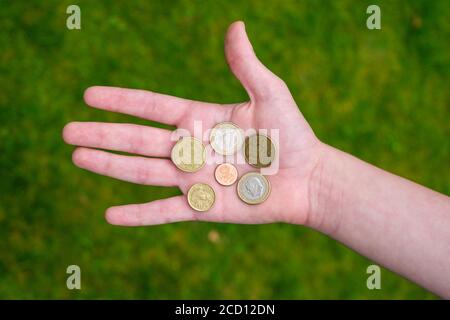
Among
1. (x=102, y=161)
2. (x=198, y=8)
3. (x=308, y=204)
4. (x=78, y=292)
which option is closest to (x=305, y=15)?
(x=198, y=8)

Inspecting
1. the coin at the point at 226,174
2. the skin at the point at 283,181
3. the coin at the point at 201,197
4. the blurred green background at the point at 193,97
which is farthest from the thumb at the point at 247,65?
the blurred green background at the point at 193,97

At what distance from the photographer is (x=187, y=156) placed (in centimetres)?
338

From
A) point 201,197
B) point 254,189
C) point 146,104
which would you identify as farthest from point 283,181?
point 146,104

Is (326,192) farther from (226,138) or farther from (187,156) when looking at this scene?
(187,156)

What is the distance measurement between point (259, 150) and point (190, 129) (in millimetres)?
505

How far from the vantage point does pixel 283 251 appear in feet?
14.2

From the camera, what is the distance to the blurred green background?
13.7 ft

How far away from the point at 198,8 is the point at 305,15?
95 cm

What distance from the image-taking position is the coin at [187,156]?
3.38 metres

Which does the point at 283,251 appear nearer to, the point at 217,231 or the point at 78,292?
the point at 217,231

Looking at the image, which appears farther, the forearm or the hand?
the hand

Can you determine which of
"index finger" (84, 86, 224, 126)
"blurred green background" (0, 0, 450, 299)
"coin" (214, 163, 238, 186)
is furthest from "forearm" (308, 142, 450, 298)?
"blurred green background" (0, 0, 450, 299)

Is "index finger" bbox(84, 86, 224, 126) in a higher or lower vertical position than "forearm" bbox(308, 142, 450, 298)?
higher

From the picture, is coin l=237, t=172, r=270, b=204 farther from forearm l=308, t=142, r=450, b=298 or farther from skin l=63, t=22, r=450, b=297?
forearm l=308, t=142, r=450, b=298
